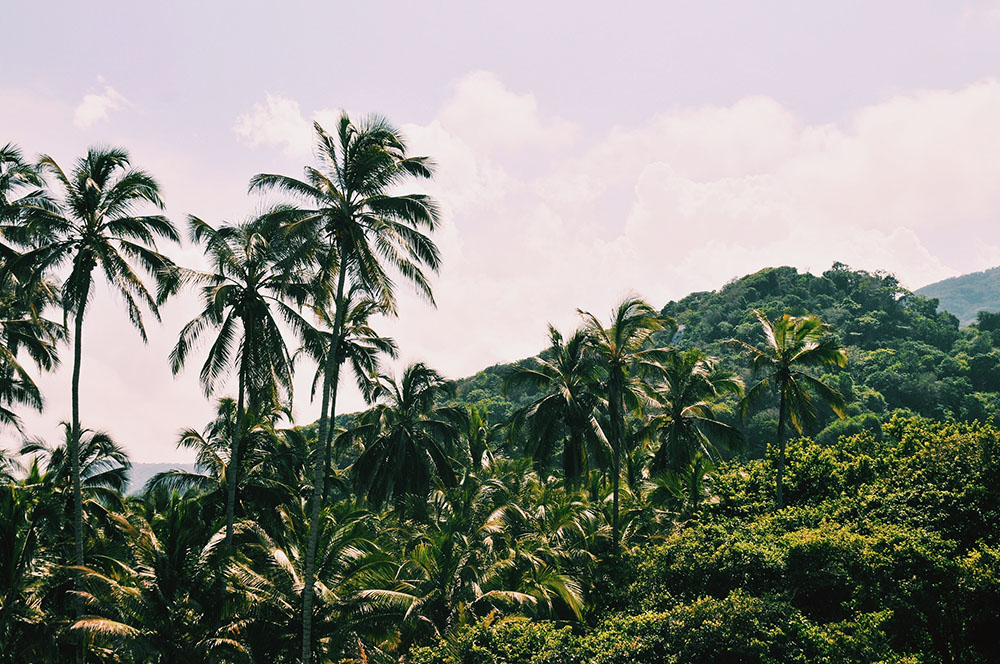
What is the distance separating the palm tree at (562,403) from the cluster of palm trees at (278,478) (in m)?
0.10

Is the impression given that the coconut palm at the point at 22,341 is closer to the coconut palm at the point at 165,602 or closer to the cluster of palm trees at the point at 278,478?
the cluster of palm trees at the point at 278,478

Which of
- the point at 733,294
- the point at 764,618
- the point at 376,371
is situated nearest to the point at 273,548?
the point at 376,371

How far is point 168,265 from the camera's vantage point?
23.8 meters

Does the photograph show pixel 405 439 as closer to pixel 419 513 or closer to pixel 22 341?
pixel 419 513

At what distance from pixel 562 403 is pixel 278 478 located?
48.8 feet

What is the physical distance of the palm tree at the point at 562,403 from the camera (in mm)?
32438

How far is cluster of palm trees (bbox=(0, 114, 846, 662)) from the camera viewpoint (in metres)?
20.5

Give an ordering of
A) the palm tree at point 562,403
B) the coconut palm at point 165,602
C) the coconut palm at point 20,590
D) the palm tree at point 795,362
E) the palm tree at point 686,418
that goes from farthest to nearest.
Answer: the palm tree at point 686,418, the palm tree at point 562,403, the palm tree at point 795,362, the coconut palm at point 20,590, the coconut palm at point 165,602

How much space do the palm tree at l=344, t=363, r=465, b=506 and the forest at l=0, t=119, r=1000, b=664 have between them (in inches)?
6.7

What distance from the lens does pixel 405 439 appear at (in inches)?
1405

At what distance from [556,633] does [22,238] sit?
21128 mm

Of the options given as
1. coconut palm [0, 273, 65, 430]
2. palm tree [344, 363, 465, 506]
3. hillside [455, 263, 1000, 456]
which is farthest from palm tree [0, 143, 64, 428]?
hillside [455, 263, 1000, 456]

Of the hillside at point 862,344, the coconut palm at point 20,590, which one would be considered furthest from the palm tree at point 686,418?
the hillside at point 862,344

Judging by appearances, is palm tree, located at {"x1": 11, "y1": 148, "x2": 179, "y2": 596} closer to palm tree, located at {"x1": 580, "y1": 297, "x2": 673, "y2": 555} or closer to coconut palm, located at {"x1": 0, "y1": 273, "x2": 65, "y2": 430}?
coconut palm, located at {"x1": 0, "y1": 273, "x2": 65, "y2": 430}
